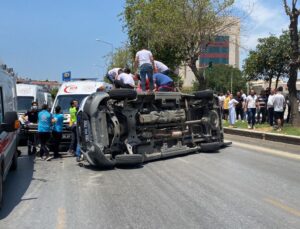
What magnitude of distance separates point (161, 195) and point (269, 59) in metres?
33.4

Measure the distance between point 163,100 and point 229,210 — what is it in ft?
18.1

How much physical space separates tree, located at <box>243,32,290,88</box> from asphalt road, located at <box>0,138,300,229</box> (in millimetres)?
27830

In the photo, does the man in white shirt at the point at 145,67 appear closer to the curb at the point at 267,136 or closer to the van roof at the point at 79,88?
the van roof at the point at 79,88

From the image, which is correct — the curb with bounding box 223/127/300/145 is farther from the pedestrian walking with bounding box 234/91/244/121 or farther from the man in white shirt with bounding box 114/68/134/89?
the man in white shirt with bounding box 114/68/134/89

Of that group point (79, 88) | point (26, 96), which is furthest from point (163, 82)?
point (26, 96)

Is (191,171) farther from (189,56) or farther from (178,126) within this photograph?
(189,56)

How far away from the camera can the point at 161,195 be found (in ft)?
26.5

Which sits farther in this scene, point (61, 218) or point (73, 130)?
point (73, 130)

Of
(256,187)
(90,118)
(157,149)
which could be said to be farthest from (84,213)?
(157,149)

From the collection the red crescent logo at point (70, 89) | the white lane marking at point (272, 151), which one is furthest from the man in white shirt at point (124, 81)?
the red crescent logo at point (70, 89)

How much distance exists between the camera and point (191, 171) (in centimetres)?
1041

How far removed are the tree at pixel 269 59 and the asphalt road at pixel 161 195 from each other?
27.8m

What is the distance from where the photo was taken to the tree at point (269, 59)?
126 feet

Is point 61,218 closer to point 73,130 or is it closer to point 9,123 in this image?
point 9,123
